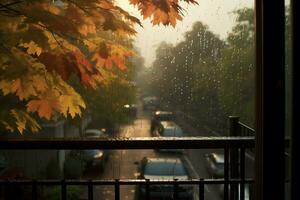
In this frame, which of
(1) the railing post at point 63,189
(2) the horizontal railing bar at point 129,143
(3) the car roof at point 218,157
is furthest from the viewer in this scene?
(3) the car roof at point 218,157

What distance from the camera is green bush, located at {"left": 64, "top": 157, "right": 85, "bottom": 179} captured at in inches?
78.2

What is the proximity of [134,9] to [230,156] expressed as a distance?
0.94 meters

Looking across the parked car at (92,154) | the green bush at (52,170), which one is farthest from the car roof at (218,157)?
the green bush at (52,170)

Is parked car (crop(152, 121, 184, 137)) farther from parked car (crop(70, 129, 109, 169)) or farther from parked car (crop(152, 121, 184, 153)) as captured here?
parked car (crop(70, 129, 109, 169))

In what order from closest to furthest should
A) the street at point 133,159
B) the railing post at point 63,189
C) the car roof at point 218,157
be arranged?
1. the railing post at point 63,189
2. the street at point 133,159
3. the car roof at point 218,157

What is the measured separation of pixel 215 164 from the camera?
2.10 m

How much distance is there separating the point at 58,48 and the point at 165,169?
84cm

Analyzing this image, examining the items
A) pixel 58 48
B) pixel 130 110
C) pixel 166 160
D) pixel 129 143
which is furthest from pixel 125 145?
pixel 58 48

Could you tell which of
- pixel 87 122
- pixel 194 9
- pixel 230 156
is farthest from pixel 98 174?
pixel 194 9

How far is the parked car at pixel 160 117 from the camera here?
198 centimetres

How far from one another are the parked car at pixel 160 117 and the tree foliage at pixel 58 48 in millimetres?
298

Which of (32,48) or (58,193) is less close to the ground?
(32,48)

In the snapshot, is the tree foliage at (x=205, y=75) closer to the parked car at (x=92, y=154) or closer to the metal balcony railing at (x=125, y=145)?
the metal balcony railing at (x=125, y=145)

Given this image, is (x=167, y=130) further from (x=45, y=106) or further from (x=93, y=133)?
(x=45, y=106)
